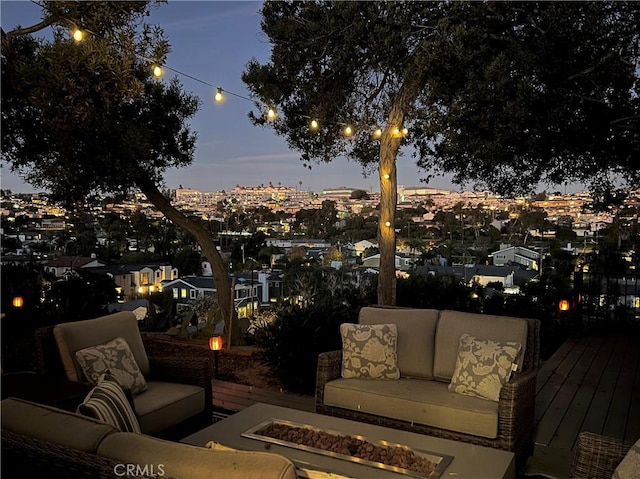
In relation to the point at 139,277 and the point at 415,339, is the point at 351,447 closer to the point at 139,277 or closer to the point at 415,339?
the point at 415,339

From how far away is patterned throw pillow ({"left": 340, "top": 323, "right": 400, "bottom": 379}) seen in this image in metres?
3.68

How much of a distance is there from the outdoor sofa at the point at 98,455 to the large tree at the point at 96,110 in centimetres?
307

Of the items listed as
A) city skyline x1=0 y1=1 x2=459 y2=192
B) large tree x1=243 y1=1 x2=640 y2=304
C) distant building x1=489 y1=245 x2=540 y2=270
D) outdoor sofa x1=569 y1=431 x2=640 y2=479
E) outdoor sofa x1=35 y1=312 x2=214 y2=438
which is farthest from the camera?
distant building x1=489 y1=245 x2=540 y2=270

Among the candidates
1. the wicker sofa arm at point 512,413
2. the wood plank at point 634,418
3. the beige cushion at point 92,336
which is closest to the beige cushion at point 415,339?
the wicker sofa arm at point 512,413

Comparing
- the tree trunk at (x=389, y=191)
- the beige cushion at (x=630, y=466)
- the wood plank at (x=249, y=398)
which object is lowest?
the wood plank at (x=249, y=398)

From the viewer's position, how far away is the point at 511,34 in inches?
191

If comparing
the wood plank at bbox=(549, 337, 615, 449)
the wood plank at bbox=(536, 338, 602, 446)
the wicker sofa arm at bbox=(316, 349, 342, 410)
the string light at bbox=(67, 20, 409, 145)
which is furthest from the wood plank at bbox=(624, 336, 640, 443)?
the string light at bbox=(67, 20, 409, 145)

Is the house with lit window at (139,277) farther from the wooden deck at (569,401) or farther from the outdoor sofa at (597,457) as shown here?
the outdoor sofa at (597,457)

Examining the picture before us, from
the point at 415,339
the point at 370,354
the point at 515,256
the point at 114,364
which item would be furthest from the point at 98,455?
the point at 515,256

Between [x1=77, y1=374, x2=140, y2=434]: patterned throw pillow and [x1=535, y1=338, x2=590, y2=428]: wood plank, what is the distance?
300 cm

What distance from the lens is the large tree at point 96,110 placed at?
13.0 feet

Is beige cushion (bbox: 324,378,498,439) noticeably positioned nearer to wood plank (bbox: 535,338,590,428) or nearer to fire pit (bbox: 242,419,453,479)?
fire pit (bbox: 242,419,453,479)

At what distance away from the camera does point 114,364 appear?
10.5 ft

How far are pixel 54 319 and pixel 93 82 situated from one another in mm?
3202
